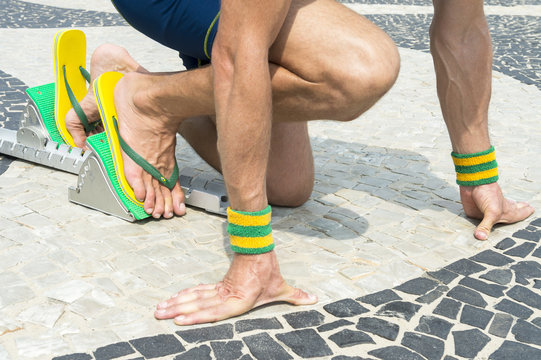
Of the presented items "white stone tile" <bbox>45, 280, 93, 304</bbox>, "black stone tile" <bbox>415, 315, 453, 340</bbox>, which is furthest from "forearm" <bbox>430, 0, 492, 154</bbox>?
"white stone tile" <bbox>45, 280, 93, 304</bbox>

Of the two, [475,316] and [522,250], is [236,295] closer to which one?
[475,316]

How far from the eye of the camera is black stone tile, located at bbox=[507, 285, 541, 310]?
2320 millimetres

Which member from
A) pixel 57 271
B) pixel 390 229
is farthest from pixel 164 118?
pixel 390 229

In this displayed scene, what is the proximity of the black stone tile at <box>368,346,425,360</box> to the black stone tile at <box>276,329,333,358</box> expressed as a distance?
5.5 inches

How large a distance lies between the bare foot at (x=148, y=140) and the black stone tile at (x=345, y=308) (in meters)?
0.96

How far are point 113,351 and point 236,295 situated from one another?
42 cm

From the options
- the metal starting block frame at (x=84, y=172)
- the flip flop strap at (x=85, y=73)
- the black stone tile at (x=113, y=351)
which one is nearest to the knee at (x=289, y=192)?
the metal starting block frame at (x=84, y=172)

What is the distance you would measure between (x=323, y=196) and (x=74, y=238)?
1.17 meters

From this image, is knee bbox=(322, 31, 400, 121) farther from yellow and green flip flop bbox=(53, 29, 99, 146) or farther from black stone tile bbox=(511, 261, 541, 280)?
yellow and green flip flop bbox=(53, 29, 99, 146)

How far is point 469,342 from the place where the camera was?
2092 millimetres

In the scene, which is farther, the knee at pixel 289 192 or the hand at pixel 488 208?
the knee at pixel 289 192

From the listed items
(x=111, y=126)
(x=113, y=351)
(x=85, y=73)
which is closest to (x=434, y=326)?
(x=113, y=351)

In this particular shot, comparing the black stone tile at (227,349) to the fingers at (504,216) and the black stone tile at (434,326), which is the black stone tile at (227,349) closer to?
the black stone tile at (434,326)

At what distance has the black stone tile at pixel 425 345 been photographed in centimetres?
203
